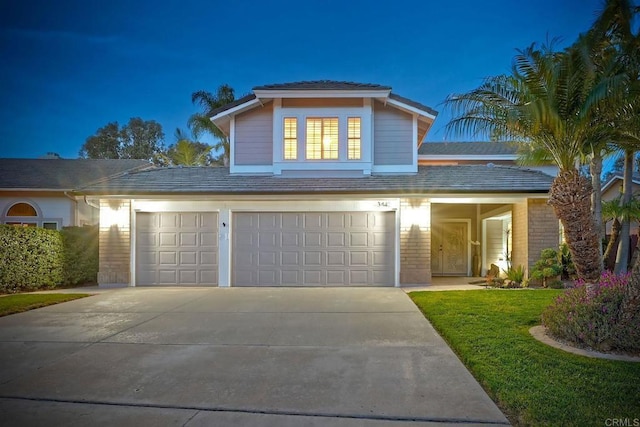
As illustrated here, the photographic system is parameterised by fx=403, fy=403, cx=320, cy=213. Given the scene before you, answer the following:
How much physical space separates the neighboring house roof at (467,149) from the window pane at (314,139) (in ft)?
31.0

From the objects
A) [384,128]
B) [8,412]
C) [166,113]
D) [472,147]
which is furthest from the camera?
[166,113]

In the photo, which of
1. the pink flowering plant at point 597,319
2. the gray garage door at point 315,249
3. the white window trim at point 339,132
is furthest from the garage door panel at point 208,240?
the pink flowering plant at point 597,319

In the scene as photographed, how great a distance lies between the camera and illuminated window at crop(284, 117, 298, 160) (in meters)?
12.6

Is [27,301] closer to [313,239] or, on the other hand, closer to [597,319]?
[313,239]

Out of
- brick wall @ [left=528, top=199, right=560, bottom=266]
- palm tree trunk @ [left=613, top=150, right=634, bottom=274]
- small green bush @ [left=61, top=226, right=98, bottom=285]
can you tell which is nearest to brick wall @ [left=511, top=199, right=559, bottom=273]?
brick wall @ [left=528, top=199, right=560, bottom=266]

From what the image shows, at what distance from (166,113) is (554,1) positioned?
2157 inches

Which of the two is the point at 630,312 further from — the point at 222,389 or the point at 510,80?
the point at 222,389

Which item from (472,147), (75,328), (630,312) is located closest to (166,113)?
(472,147)

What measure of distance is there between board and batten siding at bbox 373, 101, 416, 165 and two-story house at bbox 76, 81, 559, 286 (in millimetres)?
70

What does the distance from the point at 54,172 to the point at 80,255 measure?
8.90m

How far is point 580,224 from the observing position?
6148mm

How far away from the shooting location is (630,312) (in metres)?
5.08

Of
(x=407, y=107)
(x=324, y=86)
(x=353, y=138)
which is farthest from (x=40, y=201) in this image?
(x=407, y=107)

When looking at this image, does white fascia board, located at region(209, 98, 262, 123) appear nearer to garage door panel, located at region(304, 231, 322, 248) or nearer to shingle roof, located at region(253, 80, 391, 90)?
shingle roof, located at region(253, 80, 391, 90)
